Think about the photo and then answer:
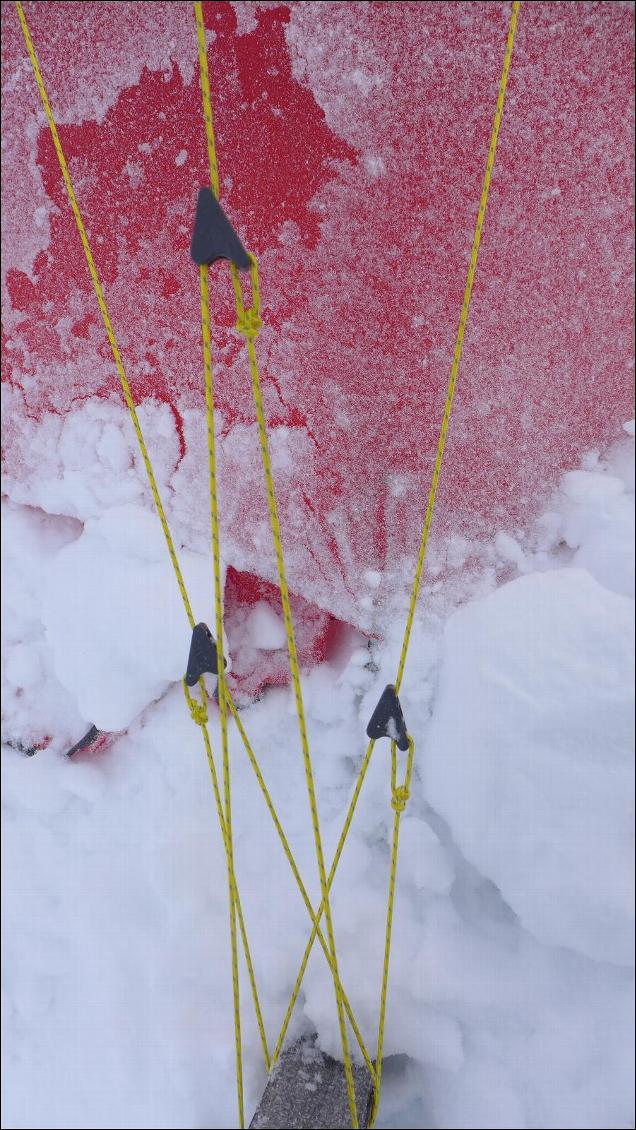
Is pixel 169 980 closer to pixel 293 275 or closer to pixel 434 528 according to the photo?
pixel 434 528

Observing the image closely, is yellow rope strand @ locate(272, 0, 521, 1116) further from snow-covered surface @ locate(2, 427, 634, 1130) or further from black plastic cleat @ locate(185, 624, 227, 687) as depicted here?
black plastic cleat @ locate(185, 624, 227, 687)

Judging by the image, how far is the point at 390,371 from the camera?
87 centimetres

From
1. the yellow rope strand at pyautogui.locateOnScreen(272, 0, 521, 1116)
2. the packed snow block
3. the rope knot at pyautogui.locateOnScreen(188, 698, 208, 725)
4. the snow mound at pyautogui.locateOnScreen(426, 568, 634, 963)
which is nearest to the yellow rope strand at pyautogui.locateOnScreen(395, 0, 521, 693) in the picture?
the yellow rope strand at pyautogui.locateOnScreen(272, 0, 521, 1116)

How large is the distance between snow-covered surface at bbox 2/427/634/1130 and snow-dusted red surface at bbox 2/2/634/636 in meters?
0.09

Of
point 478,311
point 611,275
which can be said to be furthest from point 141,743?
point 611,275

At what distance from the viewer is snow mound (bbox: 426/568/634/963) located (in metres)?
0.76

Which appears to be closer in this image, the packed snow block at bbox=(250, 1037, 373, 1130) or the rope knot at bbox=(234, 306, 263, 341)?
the rope knot at bbox=(234, 306, 263, 341)

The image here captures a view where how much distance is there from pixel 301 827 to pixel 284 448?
1.64ft

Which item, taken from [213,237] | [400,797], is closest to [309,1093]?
[400,797]

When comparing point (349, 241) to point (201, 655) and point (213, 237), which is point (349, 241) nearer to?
point (213, 237)

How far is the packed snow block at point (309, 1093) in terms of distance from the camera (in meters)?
0.77

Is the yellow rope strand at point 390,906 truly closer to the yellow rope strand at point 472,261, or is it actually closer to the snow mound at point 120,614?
the yellow rope strand at point 472,261

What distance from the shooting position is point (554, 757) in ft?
2.56

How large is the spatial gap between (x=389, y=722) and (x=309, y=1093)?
1.44 feet
